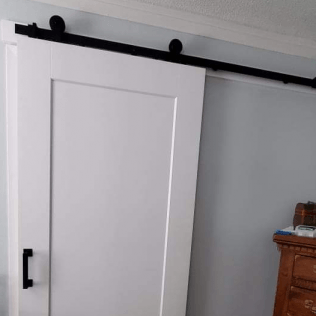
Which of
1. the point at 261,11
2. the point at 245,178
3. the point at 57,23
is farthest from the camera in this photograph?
the point at 245,178

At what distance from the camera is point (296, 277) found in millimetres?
1104

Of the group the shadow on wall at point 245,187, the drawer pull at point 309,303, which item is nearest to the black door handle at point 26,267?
the shadow on wall at point 245,187

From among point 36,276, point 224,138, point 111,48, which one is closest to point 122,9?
point 111,48

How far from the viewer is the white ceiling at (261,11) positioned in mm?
960

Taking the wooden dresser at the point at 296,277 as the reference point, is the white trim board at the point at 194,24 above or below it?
above

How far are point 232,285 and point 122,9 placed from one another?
163cm

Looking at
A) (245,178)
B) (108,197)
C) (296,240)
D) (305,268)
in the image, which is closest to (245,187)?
(245,178)

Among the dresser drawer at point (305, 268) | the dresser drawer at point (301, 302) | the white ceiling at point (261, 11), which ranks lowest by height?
the dresser drawer at point (301, 302)

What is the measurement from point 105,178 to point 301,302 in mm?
1164

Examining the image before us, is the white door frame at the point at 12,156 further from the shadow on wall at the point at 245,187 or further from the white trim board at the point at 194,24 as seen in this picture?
the shadow on wall at the point at 245,187

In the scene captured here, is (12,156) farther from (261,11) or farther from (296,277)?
(296,277)

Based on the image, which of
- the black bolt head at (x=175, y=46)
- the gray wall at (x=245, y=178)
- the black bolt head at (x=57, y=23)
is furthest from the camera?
the gray wall at (x=245, y=178)

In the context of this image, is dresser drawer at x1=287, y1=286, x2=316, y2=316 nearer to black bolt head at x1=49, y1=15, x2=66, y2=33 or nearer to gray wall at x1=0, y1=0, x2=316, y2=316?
gray wall at x1=0, y1=0, x2=316, y2=316

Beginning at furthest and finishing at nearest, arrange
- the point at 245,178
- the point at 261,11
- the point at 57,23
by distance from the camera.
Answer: the point at 245,178, the point at 261,11, the point at 57,23
